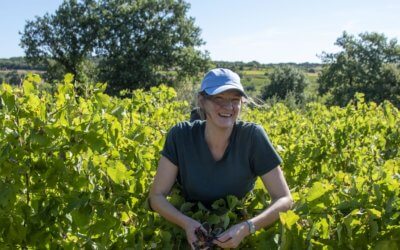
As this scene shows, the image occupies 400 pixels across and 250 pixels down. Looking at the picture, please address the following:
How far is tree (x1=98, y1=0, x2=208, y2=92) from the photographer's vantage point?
30.5 meters

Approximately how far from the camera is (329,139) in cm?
485

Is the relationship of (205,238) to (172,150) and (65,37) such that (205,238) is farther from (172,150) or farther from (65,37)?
(65,37)

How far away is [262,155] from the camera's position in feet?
7.54

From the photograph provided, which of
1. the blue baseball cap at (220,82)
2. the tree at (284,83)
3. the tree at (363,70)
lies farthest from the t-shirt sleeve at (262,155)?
the tree at (284,83)

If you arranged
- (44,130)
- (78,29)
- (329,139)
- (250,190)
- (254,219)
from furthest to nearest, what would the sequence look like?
(78,29) → (329,139) → (250,190) → (44,130) → (254,219)

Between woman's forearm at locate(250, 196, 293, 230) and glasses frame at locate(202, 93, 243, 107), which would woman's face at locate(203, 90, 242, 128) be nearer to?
glasses frame at locate(202, 93, 243, 107)

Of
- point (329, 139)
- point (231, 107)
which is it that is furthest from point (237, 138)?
point (329, 139)

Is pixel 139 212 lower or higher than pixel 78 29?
lower

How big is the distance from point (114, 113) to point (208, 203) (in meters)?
0.64

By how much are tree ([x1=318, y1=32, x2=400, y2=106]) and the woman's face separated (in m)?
32.2

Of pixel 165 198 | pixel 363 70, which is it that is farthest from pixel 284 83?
pixel 165 198

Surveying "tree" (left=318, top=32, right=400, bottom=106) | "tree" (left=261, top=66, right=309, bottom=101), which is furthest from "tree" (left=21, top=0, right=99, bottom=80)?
"tree" (left=261, top=66, right=309, bottom=101)

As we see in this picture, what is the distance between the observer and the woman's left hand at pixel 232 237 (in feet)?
6.79

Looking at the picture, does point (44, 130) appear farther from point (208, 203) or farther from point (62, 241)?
point (208, 203)
